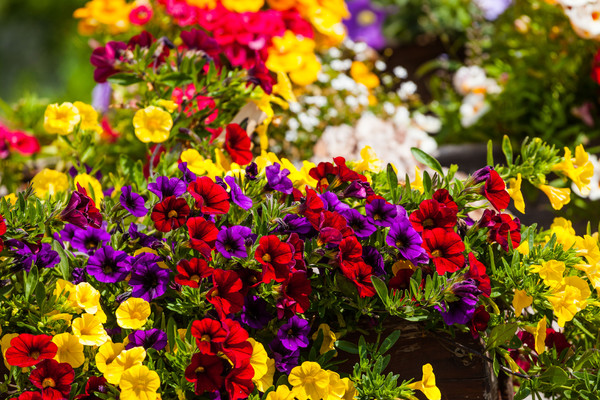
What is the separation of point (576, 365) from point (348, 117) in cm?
136

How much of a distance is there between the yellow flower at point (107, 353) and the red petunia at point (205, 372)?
0.13 m

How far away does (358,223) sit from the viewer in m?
1.01

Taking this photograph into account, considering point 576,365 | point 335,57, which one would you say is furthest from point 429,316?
point 335,57

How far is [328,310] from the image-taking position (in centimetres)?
Answer: 108

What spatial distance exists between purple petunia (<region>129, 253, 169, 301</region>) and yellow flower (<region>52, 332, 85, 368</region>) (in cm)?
11

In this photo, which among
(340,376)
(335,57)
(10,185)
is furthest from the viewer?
(335,57)

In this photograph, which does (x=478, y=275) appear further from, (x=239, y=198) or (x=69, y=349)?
(x=69, y=349)

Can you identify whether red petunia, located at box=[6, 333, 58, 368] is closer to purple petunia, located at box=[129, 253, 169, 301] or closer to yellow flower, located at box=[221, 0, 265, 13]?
purple petunia, located at box=[129, 253, 169, 301]

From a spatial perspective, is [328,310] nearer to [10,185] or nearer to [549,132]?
[10,185]

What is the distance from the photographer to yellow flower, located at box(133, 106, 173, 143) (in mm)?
1236

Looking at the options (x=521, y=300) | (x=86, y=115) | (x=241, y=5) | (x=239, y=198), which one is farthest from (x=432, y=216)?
(x=241, y=5)

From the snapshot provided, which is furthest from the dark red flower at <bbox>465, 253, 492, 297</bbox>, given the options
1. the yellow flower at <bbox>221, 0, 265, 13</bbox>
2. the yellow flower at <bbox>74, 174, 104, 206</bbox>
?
the yellow flower at <bbox>221, 0, 265, 13</bbox>

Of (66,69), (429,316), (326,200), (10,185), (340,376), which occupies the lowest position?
(66,69)

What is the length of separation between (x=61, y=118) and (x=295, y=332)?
2.23 feet
